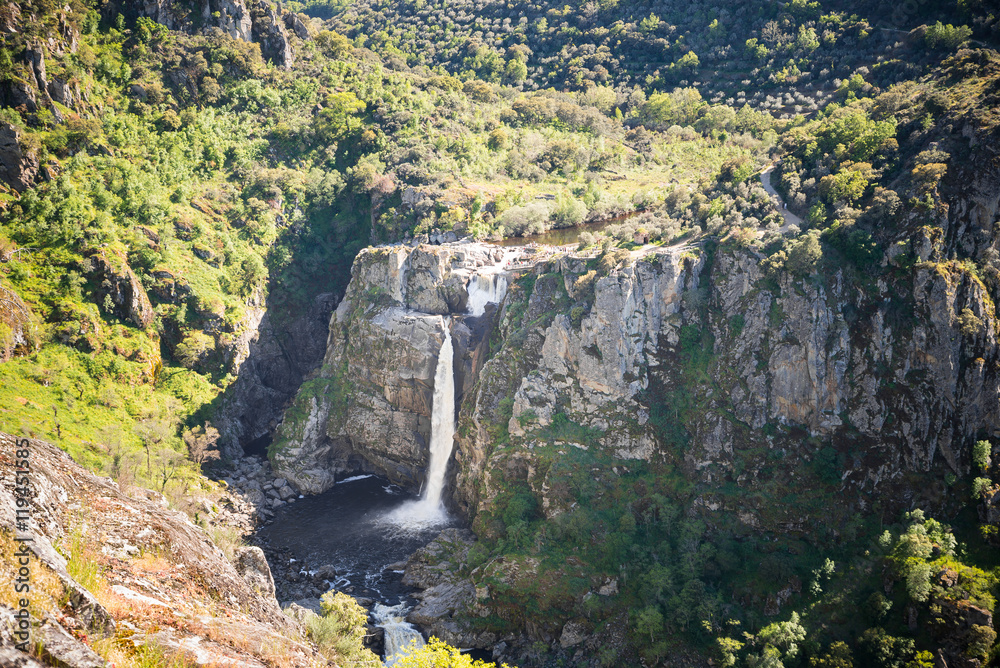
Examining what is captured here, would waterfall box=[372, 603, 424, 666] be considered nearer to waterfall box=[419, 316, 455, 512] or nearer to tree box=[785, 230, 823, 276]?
waterfall box=[419, 316, 455, 512]

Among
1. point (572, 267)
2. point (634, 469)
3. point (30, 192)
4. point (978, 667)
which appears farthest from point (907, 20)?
point (30, 192)

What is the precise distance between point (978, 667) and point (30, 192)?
272 ft

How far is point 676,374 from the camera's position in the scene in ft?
156

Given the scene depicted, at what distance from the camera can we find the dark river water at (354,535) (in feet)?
149

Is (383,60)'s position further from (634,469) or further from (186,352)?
(634,469)

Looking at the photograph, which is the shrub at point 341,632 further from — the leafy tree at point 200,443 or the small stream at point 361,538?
the leafy tree at point 200,443

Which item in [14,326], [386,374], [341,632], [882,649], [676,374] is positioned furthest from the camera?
[386,374]

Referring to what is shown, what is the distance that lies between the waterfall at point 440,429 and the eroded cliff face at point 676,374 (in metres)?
1.03

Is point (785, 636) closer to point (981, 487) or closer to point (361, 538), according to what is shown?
point (981, 487)

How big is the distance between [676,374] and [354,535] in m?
31.5

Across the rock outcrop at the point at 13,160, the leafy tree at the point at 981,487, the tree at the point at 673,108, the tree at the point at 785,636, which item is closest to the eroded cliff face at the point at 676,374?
the leafy tree at the point at 981,487

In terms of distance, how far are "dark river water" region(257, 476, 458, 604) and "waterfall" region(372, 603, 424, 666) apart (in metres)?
0.99

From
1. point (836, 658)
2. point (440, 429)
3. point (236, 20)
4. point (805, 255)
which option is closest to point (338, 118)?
point (236, 20)

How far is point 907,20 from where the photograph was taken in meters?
81.9
